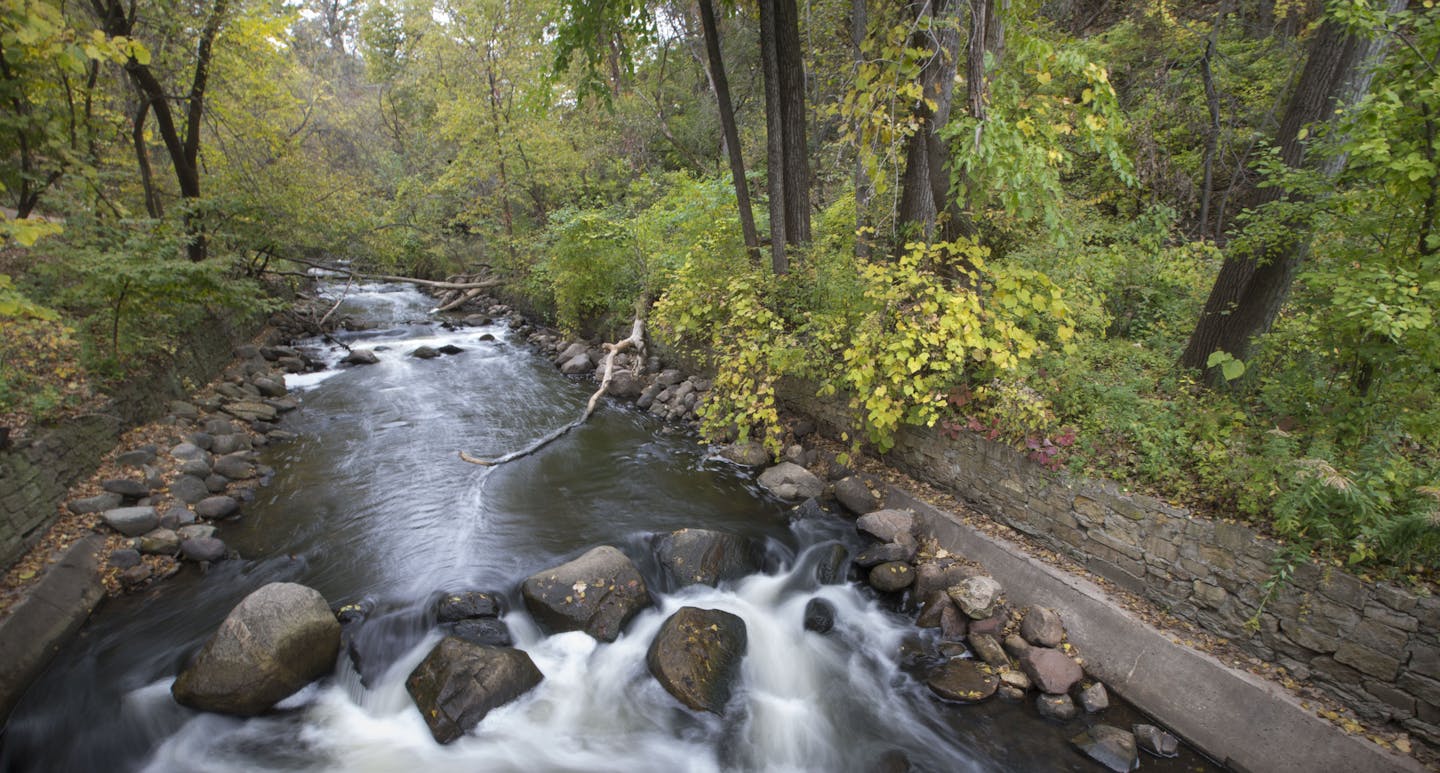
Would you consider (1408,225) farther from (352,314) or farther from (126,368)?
(352,314)

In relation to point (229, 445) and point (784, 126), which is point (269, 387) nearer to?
point (229, 445)

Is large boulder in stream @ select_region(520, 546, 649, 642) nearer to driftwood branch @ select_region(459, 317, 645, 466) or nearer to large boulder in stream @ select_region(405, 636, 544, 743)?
large boulder in stream @ select_region(405, 636, 544, 743)

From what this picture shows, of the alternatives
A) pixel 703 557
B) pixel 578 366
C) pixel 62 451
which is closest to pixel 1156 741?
pixel 703 557

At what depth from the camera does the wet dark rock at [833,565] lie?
604 centimetres

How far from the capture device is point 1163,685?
429 centimetres

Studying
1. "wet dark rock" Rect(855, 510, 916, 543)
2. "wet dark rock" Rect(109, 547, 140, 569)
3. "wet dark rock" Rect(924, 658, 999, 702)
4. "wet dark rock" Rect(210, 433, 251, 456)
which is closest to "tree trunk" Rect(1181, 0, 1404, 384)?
"wet dark rock" Rect(855, 510, 916, 543)

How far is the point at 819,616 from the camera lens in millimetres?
5531

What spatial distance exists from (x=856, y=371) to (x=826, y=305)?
208 cm

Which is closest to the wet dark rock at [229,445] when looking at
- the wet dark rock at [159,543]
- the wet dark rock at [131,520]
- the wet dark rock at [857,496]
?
the wet dark rock at [131,520]

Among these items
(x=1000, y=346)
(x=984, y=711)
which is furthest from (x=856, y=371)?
(x=984, y=711)

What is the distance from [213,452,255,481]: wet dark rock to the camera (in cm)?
725

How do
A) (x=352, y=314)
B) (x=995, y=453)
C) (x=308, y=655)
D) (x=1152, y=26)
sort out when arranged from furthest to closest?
(x=352, y=314) < (x=1152, y=26) < (x=995, y=453) < (x=308, y=655)

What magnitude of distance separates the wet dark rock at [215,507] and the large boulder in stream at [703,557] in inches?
185

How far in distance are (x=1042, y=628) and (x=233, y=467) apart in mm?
8829
